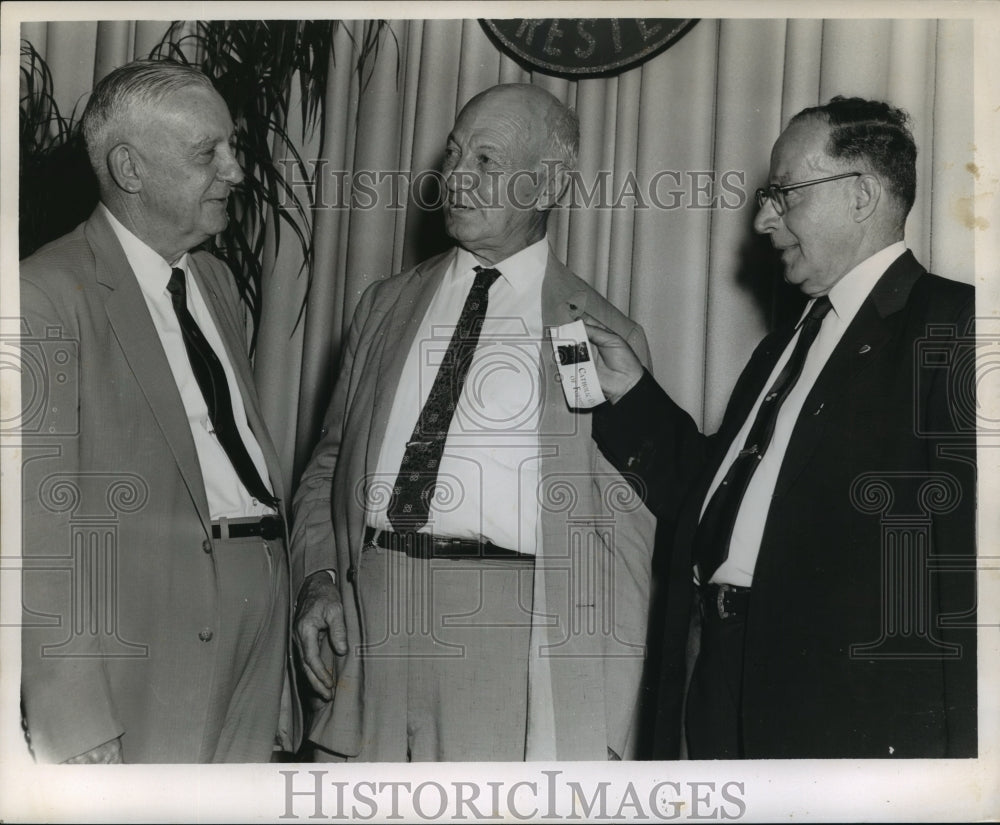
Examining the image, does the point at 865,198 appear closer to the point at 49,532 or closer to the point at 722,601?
the point at 722,601

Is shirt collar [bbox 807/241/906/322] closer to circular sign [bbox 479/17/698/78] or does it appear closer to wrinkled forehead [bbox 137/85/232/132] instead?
circular sign [bbox 479/17/698/78]

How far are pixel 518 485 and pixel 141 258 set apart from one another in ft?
3.10

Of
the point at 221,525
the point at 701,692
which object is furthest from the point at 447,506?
the point at 701,692

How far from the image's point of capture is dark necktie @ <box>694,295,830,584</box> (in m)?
2.48

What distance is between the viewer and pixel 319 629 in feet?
8.62

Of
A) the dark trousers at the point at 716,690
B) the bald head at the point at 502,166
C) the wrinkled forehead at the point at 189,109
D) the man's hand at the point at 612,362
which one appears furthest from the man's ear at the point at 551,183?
the dark trousers at the point at 716,690

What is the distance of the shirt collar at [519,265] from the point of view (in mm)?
2674

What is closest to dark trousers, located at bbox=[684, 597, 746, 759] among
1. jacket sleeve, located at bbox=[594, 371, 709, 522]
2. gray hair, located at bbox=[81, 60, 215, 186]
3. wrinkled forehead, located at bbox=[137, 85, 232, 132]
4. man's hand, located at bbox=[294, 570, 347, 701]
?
jacket sleeve, located at bbox=[594, 371, 709, 522]

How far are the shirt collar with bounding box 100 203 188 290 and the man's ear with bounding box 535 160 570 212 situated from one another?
0.84 metres

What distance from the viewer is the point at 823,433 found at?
243 centimetres

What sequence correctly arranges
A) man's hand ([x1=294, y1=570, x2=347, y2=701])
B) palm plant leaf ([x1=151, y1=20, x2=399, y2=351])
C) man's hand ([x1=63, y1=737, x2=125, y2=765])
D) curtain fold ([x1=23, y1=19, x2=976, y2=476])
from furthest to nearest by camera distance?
palm plant leaf ([x1=151, y1=20, x2=399, y2=351]), curtain fold ([x1=23, y1=19, x2=976, y2=476]), man's hand ([x1=294, y1=570, x2=347, y2=701]), man's hand ([x1=63, y1=737, x2=125, y2=765])

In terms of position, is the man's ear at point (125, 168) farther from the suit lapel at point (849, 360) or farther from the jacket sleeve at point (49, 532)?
the suit lapel at point (849, 360)

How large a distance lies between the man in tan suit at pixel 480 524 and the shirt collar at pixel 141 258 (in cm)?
48

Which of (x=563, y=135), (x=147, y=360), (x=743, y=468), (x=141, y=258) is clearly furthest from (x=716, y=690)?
(x=141, y=258)
